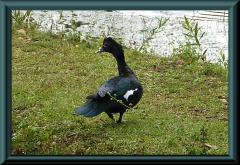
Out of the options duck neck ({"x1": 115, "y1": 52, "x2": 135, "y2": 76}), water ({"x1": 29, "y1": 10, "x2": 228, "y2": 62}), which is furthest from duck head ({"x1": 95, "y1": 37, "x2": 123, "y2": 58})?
water ({"x1": 29, "y1": 10, "x2": 228, "y2": 62})

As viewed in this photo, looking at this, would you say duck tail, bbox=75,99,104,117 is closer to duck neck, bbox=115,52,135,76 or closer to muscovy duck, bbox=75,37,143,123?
muscovy duck, bbox=75,37,143,123

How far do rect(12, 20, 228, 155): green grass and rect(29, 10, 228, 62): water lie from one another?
2.84ft

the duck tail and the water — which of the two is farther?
the water

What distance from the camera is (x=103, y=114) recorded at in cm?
674

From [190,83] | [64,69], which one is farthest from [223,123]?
[64,69]

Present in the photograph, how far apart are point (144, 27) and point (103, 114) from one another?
465 centimetres

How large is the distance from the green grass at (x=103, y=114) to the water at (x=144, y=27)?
864 millimetres

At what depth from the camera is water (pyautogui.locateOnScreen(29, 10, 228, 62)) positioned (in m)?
10.4

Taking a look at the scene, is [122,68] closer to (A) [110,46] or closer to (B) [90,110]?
(A) [110,46]

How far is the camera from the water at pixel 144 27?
1040 cm

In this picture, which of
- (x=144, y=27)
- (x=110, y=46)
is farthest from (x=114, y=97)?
(x=144, y=27)

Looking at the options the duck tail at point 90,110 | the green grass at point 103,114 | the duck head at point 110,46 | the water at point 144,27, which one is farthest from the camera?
the water at point 144,27

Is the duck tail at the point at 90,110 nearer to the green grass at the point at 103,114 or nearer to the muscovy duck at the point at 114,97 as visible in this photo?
the muscovy duck at the point at 114,97

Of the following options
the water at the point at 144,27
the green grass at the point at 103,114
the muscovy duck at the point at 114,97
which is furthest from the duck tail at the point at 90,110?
the water at the point at 144,27
